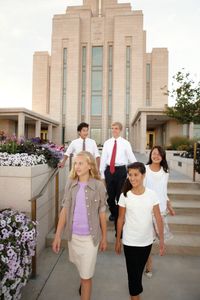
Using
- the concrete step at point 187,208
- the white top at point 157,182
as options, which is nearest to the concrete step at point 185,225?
the concrete step at point 187,208

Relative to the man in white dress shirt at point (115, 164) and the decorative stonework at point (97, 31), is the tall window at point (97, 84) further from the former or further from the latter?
the man in white dress shirt at point (115, 164)

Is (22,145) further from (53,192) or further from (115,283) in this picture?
(115,283)

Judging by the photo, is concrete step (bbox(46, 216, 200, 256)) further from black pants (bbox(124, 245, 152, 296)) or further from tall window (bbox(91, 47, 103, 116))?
tall window (bbox(91, 47, 103, 116))

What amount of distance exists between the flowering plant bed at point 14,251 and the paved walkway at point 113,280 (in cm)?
54

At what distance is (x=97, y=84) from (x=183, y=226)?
35.7 m

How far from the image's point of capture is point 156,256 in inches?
157

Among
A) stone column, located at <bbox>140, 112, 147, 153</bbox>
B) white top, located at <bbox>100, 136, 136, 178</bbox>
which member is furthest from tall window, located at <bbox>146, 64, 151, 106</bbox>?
white top, located at <bbox>100, 136, 136, 178</bbox>

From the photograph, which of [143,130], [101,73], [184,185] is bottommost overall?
[184,185]

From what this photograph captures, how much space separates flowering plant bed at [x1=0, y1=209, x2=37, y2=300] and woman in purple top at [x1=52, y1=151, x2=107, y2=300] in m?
0.40

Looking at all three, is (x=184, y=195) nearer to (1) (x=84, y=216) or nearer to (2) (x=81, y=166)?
(1) (x=84, y=216)

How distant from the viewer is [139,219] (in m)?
2.46

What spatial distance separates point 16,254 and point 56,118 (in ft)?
119

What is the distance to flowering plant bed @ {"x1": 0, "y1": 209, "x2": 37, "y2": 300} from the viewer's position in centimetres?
236

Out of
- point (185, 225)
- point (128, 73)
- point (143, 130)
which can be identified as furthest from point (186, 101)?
point (128, 73)
